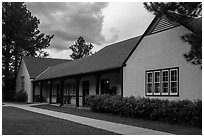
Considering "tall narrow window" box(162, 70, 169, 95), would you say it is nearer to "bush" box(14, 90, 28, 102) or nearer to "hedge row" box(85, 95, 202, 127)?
"hedge row" box(85, 95, 202, 127)

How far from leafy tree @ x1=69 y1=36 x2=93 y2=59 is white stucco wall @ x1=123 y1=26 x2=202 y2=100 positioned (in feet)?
193

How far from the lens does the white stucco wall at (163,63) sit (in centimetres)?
1391

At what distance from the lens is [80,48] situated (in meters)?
77.3

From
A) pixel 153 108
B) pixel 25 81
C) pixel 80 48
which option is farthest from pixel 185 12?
Answer: pixel 80 48

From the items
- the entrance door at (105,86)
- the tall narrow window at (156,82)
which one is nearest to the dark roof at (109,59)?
the entrance door at (105,86)

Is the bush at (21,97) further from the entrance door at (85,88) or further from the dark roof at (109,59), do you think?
the entrance door at (85,88)

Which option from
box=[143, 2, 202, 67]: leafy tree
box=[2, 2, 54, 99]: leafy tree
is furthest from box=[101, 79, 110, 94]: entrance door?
box=[2, 2, 54, 99]: leafy tree

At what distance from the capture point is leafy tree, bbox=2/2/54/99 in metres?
43.8

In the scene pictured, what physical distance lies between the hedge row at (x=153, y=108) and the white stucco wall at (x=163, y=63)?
1.24 meters

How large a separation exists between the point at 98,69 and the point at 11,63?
2921 centimetres

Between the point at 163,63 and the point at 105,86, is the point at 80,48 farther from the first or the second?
the point at 163,63

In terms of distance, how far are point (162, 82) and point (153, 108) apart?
220 centimetres

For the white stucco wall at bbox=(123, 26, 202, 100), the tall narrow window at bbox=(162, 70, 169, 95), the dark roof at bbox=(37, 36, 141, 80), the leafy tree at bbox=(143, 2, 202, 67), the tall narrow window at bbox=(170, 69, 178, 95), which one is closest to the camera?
the leafy tree at bbox=(143, 2, 202, 67)

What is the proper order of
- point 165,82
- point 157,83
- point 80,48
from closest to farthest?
point 165,82
point 157,83
point 80,48
